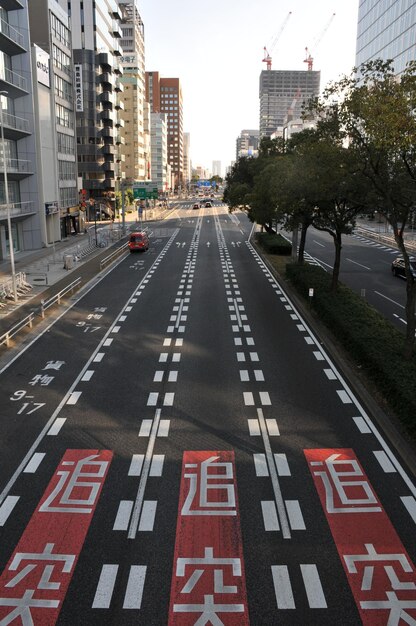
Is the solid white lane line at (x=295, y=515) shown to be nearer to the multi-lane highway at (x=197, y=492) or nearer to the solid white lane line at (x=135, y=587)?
the multi-lane highway at (x=197, y=492)

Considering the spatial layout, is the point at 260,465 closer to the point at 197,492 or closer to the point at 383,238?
the point at 197,492

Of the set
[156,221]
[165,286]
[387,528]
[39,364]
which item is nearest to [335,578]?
[387,528]

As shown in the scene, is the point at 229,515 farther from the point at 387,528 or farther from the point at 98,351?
the point at 98,351

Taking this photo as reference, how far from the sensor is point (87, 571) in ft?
26.4

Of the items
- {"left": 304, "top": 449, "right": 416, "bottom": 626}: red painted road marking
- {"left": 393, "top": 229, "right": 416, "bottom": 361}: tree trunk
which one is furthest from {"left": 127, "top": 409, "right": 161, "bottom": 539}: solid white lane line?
{"left": 393, "top": 229, "right": 416, "bottom": 361}: tree trunk

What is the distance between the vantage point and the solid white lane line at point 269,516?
908cm

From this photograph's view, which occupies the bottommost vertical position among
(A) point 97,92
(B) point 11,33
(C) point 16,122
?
(C) point 16,122

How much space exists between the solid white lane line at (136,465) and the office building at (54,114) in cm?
4147

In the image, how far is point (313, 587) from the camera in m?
7.70

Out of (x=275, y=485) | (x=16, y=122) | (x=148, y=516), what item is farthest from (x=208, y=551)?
(x=16, y=122)

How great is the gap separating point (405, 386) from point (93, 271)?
29.7m

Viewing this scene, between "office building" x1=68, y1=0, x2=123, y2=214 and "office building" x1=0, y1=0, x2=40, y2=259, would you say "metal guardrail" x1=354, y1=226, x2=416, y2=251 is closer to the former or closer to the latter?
"office building" x1=0, y1=0, x2=40, y2=259

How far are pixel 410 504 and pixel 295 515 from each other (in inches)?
88.8

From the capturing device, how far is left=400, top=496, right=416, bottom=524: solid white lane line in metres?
9.46
